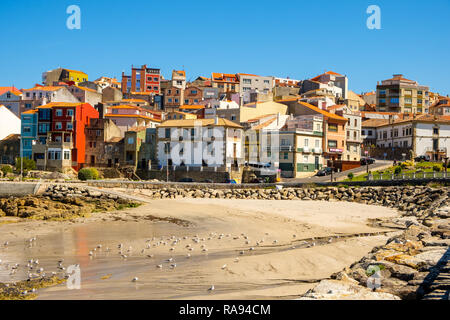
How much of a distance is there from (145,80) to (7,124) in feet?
153

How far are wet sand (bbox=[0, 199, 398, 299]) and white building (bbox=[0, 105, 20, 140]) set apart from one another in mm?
61241

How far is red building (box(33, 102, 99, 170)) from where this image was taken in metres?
70.9

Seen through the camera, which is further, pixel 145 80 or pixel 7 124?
pixel 145 80

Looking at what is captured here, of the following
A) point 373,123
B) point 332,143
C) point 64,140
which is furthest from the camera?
point 373,123

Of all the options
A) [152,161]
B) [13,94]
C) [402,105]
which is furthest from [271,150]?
[13,94]

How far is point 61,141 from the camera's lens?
72000mm

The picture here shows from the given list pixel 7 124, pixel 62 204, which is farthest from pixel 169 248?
pixel 7 124

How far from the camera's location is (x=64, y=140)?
7375cm

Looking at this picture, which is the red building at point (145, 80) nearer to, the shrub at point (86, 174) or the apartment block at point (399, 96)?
the apartment block at point (399, 96)

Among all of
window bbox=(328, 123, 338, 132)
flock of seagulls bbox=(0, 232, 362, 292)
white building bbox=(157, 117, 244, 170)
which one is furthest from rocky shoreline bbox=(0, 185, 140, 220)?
window bbox=(328, 123, 338, 132)

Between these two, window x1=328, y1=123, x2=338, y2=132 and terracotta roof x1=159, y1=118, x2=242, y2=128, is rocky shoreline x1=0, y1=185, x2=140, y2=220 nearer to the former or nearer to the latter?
terracotta roof x1=159, y1=118, x2=242, y2=128

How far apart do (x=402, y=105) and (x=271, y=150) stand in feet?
218

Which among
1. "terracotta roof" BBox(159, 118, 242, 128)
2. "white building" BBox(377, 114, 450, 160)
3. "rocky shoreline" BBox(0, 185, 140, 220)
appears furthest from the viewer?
"white building" BBox(377, 114, 450, 160)

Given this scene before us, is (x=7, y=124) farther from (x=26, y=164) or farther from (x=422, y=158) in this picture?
(x=422, y=158)
